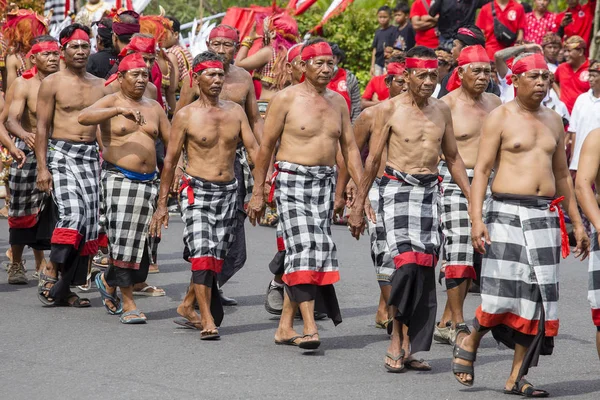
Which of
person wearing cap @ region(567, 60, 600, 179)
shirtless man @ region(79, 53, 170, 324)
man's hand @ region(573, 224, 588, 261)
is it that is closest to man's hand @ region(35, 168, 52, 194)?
shirtless man @ region(79, 53, 170, 324)

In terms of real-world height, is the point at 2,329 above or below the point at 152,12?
below

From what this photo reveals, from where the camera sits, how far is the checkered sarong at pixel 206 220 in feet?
27.1

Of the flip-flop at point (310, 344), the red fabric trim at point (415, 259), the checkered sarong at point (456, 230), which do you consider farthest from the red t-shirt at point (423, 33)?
the flip-flop at point (310, 344)

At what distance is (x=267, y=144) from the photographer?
816 cm

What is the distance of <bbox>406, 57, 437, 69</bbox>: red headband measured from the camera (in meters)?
7.59

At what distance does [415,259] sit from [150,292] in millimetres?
3346

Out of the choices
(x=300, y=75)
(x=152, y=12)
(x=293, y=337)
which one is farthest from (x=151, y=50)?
(x=152, y=12)

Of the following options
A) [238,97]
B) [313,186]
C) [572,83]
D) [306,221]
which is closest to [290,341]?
[306,221]

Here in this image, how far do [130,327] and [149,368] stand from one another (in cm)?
143

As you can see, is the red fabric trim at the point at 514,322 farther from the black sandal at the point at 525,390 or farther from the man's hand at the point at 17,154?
the man's hand at the point at 17,154

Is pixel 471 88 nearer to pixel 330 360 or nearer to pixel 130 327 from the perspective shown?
pixel 330 360

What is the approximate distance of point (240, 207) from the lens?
913cm

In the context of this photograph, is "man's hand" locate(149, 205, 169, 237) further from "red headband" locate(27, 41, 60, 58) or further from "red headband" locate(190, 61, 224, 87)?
"red headband" locate(27, 41, 60, 58)

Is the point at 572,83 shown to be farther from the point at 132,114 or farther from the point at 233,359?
the point at 233,359
